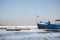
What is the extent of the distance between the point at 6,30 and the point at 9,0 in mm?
566

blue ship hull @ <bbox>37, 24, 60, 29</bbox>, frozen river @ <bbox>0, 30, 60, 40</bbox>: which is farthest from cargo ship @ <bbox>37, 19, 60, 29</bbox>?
frozen river @ <bbox>0, 30, 60, 40</bbox>

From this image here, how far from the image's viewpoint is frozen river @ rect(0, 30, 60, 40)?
81.4 inches

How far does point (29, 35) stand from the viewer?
84.3 inches

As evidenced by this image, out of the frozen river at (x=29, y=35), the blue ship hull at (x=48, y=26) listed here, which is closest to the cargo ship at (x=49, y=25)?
the blue ship hull at (x=48, y=26)

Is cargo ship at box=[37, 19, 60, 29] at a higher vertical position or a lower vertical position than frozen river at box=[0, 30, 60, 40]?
higher

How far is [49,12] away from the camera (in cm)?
213

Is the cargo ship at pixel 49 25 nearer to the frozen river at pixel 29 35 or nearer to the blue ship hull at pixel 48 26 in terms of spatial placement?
the blue ship hull at pixel 48 26

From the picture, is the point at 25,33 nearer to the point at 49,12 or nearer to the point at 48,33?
the point at 48,33

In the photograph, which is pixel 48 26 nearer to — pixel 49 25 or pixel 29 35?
pixel 49 25

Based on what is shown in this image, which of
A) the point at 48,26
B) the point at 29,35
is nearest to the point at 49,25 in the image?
the point at 48,26

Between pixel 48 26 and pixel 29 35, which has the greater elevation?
pixel 48 26

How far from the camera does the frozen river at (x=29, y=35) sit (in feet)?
6.79

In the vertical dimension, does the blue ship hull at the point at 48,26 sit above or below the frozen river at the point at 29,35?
above

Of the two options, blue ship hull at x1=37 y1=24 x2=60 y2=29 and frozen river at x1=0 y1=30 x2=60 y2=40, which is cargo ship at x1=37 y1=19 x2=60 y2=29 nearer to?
blue ship hull at x1=37 y1=24 x2=60 y2=29
